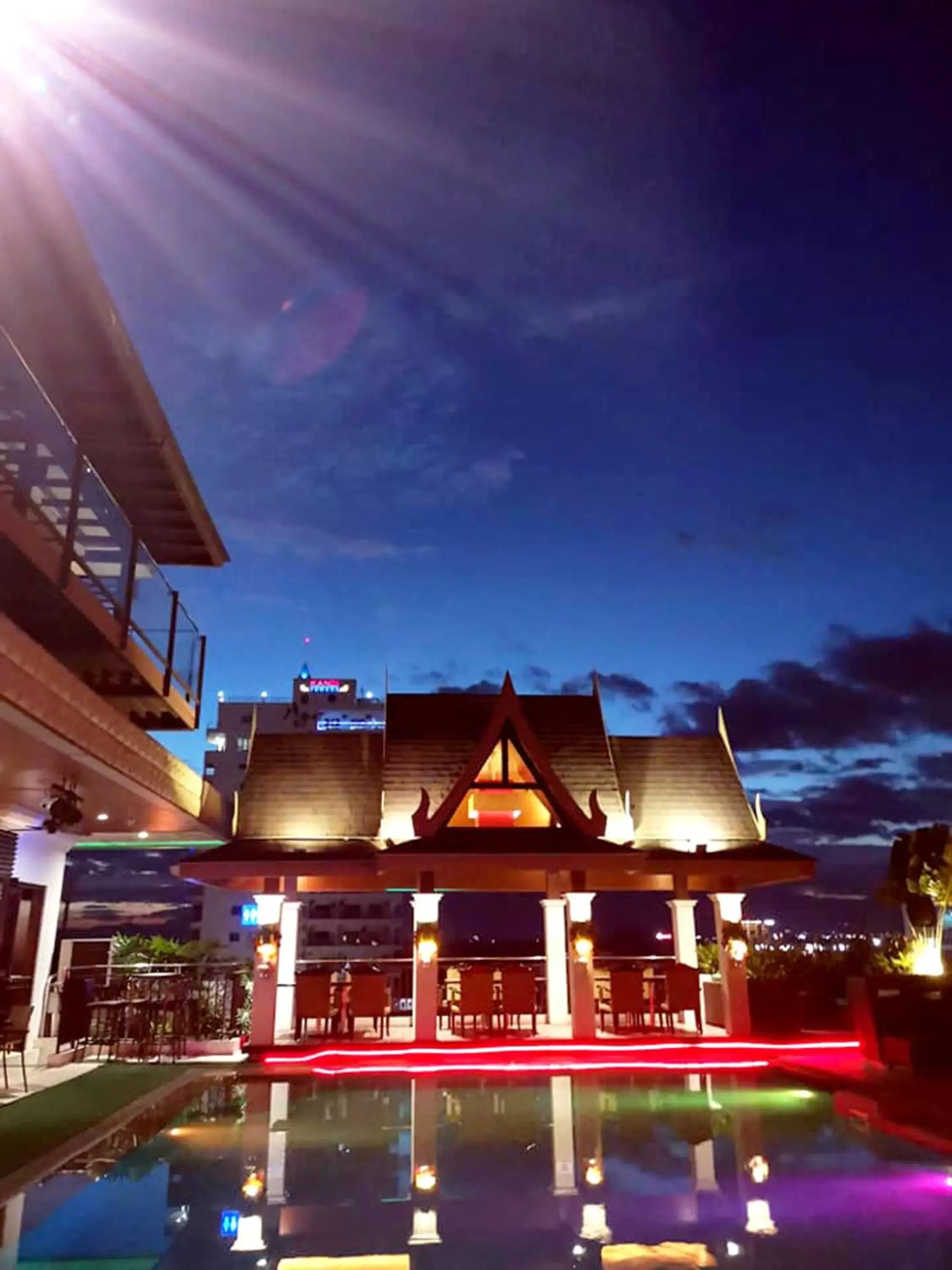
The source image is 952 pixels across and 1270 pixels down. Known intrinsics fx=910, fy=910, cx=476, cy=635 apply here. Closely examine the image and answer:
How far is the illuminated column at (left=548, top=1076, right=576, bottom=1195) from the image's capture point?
6969 mm

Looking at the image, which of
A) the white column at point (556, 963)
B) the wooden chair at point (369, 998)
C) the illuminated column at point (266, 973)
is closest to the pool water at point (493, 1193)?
the illuminated column at point (266, 973)

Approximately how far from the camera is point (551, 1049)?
1391 cm

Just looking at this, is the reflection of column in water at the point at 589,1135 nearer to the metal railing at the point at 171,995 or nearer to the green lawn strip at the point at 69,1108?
the green lawn strip at the point at 69,1108

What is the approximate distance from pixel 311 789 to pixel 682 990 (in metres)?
7.52

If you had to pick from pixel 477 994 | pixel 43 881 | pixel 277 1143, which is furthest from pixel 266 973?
pixel 277 1143

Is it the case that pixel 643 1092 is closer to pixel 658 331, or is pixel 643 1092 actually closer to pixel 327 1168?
pixel 327 1168

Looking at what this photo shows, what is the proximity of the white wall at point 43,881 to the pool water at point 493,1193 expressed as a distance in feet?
19.6

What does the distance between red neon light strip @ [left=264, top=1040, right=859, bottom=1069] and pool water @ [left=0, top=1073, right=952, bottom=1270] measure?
11.5ft

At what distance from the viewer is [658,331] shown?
21.8 meters

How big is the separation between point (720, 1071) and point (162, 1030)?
28.0 feet

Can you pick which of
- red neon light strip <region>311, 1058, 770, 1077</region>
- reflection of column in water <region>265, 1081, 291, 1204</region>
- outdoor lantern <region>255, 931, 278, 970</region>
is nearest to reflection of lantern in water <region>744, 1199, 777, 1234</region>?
reflection of column in water <region>265, 1081, 291, 1204</region>

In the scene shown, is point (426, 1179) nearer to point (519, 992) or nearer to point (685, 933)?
point (519, 992)

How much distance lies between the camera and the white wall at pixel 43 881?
14.3 metres

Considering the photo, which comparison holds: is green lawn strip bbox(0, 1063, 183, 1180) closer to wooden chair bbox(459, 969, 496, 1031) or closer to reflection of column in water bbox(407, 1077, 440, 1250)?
reflection of column in water bbox(407, 1077, 440, 1250)
